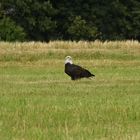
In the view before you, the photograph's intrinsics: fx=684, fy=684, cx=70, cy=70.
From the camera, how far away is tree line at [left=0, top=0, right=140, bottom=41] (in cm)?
6069

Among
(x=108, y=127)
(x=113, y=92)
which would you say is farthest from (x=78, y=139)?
(x=113, y=92)

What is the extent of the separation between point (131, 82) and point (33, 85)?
337cm

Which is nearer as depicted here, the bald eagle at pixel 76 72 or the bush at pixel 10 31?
the bald eagle at pixel 76 72

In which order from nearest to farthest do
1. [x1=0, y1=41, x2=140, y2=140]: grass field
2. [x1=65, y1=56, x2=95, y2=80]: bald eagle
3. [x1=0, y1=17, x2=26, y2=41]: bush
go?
[x1=0, y1=41, x2=140, y2=140]: grass field → [x1=65, y1=56, x2=95, y2=80]: bald eagle → [x1=0, y1=17, x2=26, y2=41]: bush

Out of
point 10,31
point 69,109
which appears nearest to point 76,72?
point 69,109

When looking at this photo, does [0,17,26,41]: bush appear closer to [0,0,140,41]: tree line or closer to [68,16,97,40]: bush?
[0,0,140,41]: tree line

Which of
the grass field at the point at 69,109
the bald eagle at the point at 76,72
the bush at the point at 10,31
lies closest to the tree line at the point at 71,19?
the bush at the point at 10,31

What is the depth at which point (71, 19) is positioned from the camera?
62781 millimetres

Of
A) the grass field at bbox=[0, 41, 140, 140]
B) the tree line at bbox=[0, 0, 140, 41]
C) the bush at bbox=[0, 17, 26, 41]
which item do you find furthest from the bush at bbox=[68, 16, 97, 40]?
the grass field at bbox=[0, 41, 140, 140]

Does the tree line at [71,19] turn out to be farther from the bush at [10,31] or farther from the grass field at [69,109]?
the grass field at [69,109]

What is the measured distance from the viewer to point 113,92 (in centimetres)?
1844

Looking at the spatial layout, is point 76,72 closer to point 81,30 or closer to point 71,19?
point 81,30

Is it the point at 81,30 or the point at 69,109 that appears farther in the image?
the point at 81,30

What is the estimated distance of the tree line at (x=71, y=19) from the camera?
199ft
